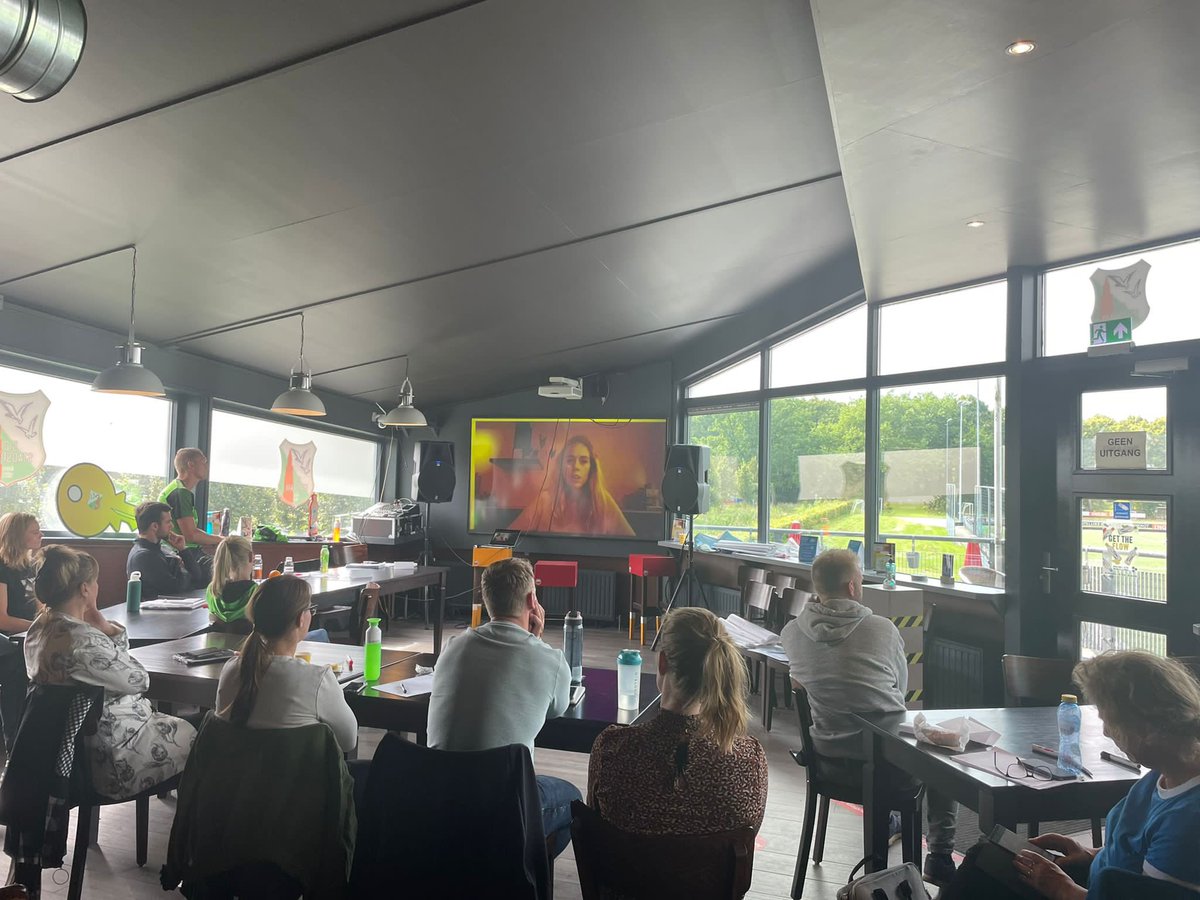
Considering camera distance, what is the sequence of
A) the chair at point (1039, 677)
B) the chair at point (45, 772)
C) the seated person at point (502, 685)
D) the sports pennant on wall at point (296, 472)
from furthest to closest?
the sports pennant on wall at point (296, 472), the chair at point (1039, 677), the chair at point (45, 772), the seated person at point (502, 685)

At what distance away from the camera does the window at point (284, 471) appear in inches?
298

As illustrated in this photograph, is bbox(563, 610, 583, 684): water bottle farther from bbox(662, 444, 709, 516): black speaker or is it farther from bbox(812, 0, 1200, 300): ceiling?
bbox(662, 444, 709, 516): black speaker

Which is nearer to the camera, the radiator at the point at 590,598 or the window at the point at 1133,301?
the window at the point at 1133,301

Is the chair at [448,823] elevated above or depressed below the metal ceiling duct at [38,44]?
below

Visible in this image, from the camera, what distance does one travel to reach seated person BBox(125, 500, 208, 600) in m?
4.81

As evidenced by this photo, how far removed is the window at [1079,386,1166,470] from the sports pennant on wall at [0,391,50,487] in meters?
6.98

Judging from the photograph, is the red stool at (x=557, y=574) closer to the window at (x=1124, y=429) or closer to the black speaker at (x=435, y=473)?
the black speaker at (x=435, y=473)

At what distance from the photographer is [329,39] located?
2984mm

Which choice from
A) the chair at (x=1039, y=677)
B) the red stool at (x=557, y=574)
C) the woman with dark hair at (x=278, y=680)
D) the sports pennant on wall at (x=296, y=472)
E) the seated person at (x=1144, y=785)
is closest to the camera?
the seated person at (x=1144, y=785)

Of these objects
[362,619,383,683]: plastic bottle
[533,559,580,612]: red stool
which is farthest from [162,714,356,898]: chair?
[533,559,580,612]: red stool

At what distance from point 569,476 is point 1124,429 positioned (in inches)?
243

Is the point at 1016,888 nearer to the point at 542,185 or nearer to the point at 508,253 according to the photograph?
the point at 542,185

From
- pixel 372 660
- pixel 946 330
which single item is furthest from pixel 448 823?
pixel 946 330

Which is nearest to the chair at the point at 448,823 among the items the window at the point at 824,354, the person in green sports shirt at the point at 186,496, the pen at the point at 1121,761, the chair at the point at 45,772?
the chair at the point at 45,772
